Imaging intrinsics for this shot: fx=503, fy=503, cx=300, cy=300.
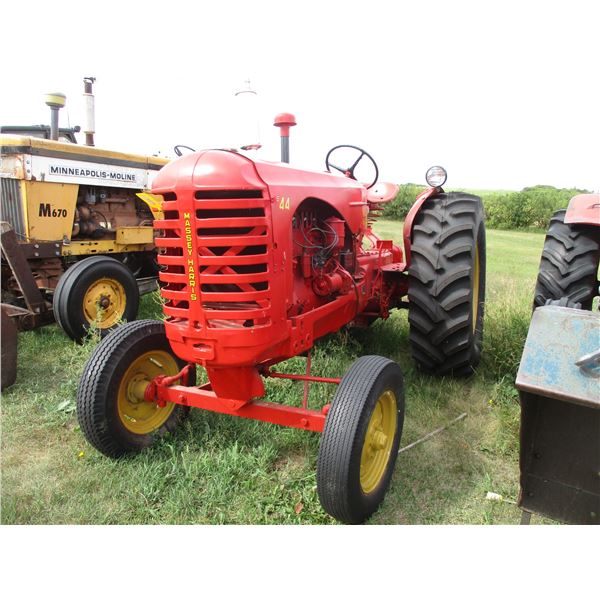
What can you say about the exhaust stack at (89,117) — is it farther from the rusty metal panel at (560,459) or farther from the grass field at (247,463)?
the rusty metal panel at (560,459)

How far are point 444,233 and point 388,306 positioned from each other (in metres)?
0.90

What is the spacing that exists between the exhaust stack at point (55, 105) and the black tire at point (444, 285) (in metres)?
3.71

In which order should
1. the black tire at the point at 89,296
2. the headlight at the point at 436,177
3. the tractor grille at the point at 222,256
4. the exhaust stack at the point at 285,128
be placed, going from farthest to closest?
the black tire at the point at 89,296 → the headlight at the point at 436,177 → the exhaust stack at the point at 285,128 → the tractor grille at the point at 222,256

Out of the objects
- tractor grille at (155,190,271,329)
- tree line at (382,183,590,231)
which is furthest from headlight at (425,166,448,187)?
tree line at (382,183,590,231)

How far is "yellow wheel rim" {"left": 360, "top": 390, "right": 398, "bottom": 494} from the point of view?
2.43 m

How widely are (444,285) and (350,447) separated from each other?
5.32 ft

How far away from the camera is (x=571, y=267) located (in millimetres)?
3617

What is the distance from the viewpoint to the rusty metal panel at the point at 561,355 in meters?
1.64

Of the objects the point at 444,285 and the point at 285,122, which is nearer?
the point at 285,122

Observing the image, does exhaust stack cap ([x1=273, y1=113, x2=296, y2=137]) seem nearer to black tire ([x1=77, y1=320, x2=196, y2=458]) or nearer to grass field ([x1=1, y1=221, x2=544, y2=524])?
black tire ([x1=77, y1=320, x2=196, y2=458])

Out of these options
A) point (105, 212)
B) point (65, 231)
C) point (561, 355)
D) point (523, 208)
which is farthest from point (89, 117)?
point (523, 208)

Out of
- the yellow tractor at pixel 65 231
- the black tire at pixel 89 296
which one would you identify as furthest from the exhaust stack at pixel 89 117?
the black tire at pixel 89 296

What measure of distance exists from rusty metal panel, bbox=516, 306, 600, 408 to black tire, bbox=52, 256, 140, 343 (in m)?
3.68

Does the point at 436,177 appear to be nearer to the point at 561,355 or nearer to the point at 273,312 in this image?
the point at 273,312
